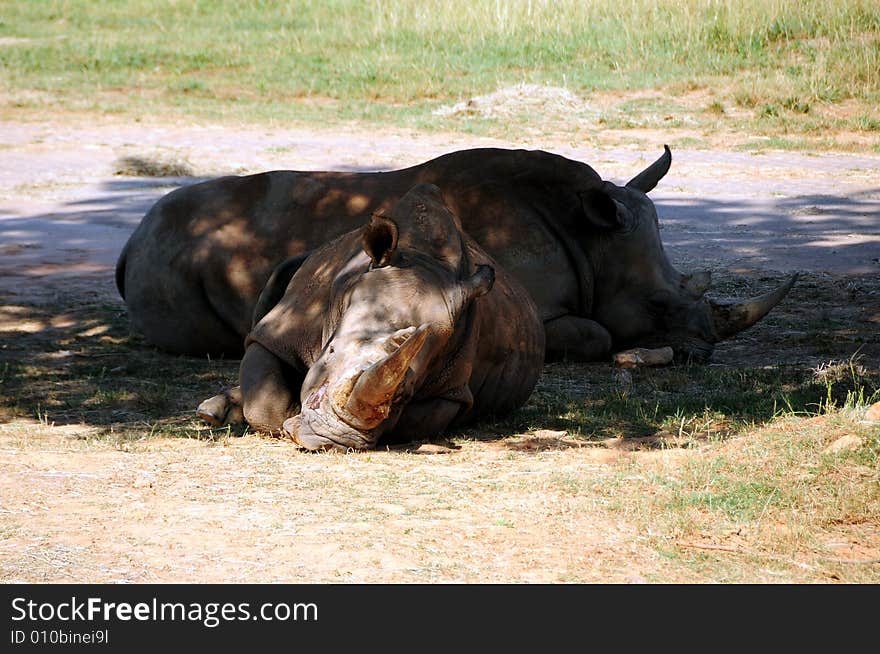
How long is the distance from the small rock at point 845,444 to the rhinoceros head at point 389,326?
6.24ft

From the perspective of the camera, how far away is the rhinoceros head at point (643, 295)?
9.98m

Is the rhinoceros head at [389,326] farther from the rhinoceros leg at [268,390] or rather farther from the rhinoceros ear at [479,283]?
the rhinoceros leg at [268,390]

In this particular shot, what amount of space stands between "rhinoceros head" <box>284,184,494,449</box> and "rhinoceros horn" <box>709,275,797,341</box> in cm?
307

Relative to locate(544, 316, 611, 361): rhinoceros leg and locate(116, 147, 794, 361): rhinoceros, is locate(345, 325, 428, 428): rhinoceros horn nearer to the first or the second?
locate(116, 147, 794, 361): rhinoceros

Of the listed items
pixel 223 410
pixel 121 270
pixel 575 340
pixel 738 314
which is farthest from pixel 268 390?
pixel 738 314

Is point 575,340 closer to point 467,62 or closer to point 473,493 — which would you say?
point 473,493

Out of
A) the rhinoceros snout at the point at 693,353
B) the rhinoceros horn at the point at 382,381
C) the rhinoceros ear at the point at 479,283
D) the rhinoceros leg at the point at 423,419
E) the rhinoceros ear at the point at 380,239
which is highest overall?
the rhinoceros ear at the point at 380,239

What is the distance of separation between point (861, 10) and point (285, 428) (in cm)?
2072

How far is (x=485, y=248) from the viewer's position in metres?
9.51

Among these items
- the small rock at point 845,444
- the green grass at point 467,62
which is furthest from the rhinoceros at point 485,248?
the green grass at point 467,62

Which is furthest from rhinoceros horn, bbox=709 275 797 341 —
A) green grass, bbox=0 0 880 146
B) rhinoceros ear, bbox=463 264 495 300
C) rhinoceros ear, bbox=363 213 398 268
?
green grass, bbox=0 0 880 146
